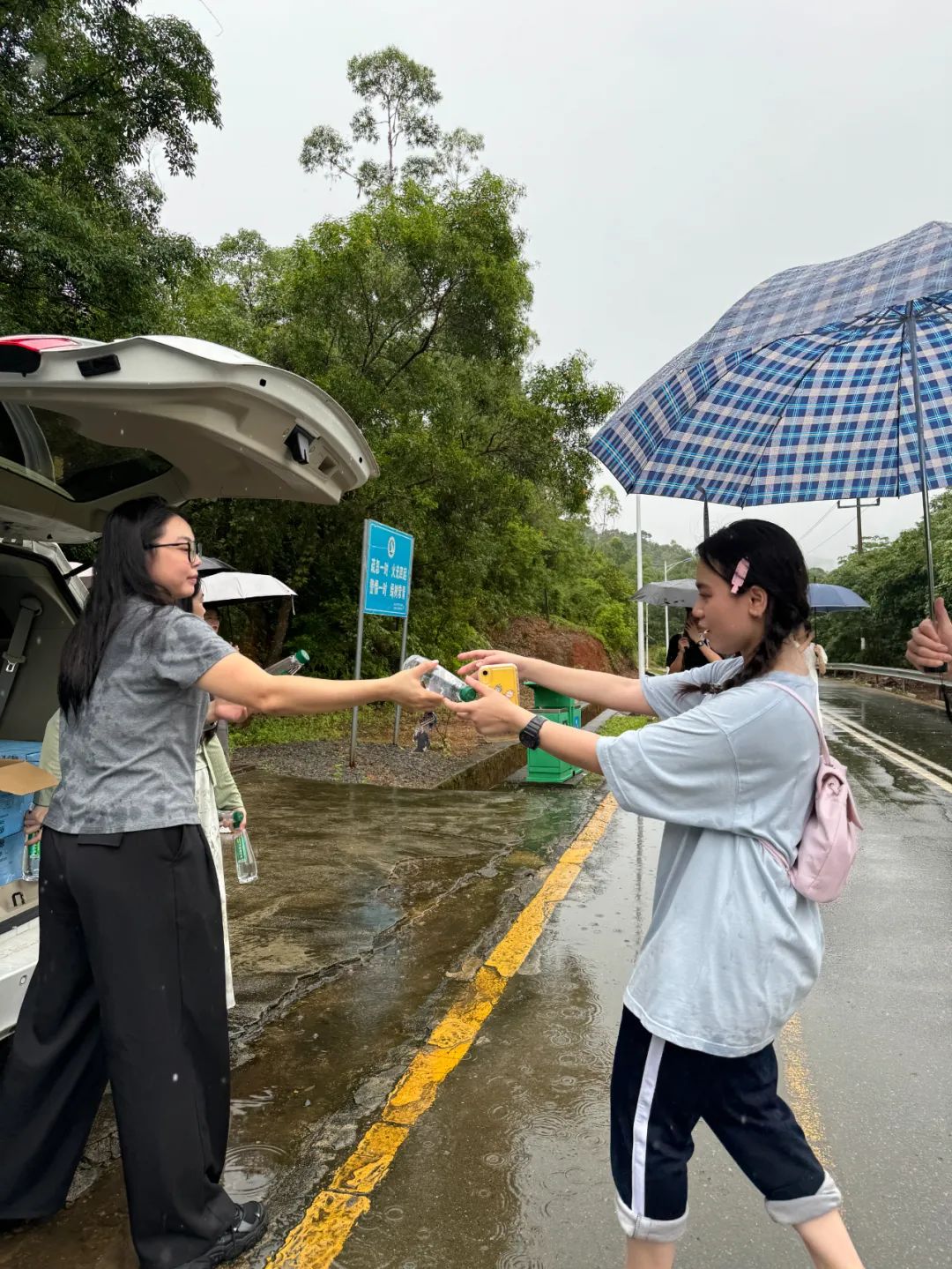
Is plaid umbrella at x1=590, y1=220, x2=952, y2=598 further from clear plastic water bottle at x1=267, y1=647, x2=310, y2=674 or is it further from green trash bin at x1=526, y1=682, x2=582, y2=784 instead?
green trash bin at x1=526, y1=682, x2=582, y2=784

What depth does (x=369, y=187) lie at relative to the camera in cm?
2289

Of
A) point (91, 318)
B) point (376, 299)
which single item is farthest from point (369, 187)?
point (91, 318)

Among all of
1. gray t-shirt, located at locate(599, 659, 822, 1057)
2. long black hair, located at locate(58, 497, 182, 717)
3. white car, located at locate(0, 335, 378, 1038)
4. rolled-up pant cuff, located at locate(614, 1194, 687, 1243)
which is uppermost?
white car, located at locate(0, 335, 378, 1038)

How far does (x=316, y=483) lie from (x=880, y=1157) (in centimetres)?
281

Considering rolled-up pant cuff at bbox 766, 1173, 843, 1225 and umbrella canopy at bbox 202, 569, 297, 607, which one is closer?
rolled-up pant cuff at bbox 766, 1173, 843, 1225

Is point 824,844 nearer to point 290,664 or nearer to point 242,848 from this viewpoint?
point 290,664

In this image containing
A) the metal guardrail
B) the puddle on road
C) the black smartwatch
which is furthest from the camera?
the metal guardrail

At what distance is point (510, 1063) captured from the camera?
3.49m

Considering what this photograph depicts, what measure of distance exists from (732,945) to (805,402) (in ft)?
8.69

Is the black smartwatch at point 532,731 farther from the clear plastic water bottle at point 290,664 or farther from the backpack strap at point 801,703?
the clear plastic water bottle at point 290,664

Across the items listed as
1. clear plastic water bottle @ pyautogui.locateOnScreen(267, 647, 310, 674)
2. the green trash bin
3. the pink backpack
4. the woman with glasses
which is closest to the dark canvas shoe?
the woman with glasses

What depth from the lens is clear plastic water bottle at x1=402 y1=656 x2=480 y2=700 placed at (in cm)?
240

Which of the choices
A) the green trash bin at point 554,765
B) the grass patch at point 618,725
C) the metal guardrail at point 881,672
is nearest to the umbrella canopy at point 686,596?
the green trash bin at point 554,765

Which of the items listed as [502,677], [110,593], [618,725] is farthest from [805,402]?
[618,725]
